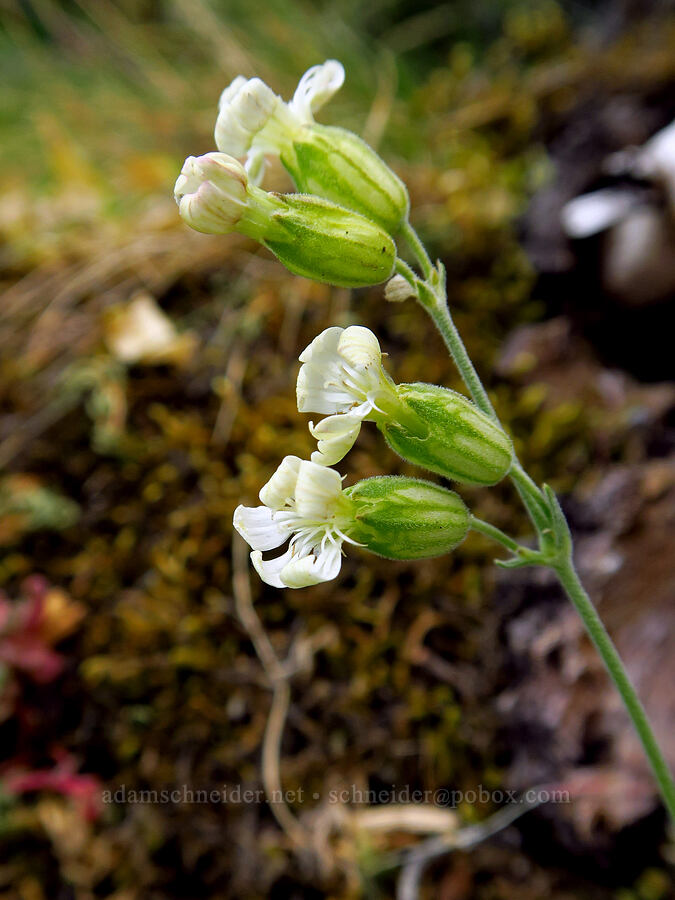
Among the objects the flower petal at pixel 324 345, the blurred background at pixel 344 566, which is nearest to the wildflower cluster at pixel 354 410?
the flower petal at pixel 324 345

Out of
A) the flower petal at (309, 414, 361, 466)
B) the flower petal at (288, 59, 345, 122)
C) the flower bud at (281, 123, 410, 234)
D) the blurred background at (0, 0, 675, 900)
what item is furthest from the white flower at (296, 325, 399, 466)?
the blurred background at (0, 0, 675, 900)

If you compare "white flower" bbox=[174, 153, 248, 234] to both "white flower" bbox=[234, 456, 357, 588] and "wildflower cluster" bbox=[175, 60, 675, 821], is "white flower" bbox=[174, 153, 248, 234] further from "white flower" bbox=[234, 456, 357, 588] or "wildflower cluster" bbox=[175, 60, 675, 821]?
"white flower" bbox=[234, 456, 357, 588]

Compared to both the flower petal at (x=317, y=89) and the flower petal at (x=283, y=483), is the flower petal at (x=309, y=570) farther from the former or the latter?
the flower petal at (x=317, y=89)

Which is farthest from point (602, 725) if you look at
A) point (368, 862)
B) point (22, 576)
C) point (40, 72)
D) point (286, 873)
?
point (40, 72)

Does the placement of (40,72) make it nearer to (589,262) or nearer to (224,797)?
(589,262)

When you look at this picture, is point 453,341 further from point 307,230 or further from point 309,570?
point 309,570

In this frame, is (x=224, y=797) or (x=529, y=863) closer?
(x=529, y=863)
